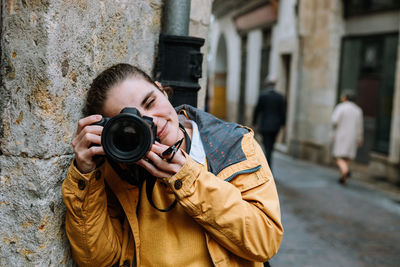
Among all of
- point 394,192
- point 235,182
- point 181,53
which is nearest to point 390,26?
point 394,192

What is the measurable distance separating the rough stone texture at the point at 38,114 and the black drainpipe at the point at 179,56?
686mm

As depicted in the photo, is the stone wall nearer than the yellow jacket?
No

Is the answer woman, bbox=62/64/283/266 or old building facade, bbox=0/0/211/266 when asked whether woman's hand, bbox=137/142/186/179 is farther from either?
old building facade, bbox=0/0/211/266

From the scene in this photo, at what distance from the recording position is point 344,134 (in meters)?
8.73

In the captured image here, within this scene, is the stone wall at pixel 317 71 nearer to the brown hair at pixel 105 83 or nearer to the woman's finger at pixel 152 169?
the brown hair at pixel 105 83

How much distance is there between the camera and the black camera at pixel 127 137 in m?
1.27

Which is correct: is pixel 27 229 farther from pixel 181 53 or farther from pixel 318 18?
pixel 318 18

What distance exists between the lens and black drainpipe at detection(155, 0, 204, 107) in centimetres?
234

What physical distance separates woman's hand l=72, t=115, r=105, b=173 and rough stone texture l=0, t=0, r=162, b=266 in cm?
18

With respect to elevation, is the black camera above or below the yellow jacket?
above

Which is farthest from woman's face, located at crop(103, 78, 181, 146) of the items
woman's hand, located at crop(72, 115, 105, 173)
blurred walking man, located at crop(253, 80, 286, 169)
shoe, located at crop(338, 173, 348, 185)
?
shoe, located at crop(338, 173, 348, 185)

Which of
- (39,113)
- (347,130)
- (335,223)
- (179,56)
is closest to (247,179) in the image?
(39,113)

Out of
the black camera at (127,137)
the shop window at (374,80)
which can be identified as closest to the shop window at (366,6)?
the shop window at (374,80)

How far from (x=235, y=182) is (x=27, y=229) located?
733 millimetres
